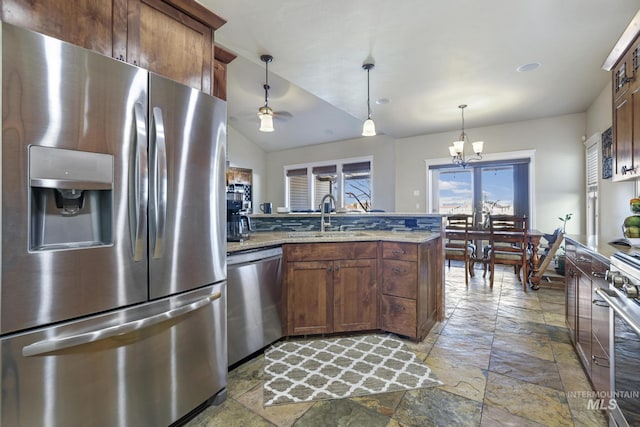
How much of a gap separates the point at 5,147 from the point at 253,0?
6.79 feet

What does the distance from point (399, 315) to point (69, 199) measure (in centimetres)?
228

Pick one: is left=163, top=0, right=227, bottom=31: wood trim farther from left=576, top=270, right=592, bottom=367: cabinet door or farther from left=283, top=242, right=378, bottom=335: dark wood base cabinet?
left=576, top=270, right=592, bottom=367: cabinet door

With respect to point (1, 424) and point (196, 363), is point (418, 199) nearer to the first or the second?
point (196, 363)

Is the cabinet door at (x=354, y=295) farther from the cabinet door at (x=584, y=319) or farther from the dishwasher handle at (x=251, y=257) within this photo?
the cabinet door at (x=584, y=319)

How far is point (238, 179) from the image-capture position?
7.95 m

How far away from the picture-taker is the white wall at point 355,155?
6703 mm

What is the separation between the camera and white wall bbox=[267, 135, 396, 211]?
264 inches

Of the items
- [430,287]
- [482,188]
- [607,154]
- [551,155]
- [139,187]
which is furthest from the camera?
[482,188]

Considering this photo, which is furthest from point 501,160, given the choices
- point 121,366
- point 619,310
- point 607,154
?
point 121,366

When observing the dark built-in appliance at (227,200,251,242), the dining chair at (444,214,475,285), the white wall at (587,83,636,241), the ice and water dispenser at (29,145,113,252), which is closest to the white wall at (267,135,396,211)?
the dining chair at (444,214,475,285)

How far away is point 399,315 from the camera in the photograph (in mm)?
2430

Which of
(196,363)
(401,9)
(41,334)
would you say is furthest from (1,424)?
(401,9)

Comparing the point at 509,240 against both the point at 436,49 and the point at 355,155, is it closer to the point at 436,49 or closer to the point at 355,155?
the point at 436,49

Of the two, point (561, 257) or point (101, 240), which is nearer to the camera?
point (101, 240)
